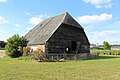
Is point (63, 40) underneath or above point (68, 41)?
above

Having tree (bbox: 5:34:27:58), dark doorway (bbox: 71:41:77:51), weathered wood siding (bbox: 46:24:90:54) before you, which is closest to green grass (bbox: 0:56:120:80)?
weathered wood siding (bbox: 46:24:90:54)

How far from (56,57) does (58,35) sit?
4839 millimetres

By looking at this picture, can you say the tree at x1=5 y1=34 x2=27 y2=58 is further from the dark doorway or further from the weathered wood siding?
the dark doorway

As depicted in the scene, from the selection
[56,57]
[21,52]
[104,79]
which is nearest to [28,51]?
[21,52]

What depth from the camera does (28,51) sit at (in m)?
32.3

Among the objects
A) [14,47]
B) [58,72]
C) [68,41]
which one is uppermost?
[68,41]

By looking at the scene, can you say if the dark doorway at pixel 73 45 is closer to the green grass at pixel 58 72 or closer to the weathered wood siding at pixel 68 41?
the weathered wood siding at pixel 68 41

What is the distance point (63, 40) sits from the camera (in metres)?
34.5

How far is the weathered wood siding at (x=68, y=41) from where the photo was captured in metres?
32.9

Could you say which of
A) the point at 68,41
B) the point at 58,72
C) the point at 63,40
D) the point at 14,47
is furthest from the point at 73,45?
the point at 58,72

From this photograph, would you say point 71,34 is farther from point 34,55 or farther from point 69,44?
point 34,55

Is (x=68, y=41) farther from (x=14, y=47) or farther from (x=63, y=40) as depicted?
(x=14, y=47)

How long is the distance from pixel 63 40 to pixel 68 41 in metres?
1.16

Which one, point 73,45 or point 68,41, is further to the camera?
point 73,45
